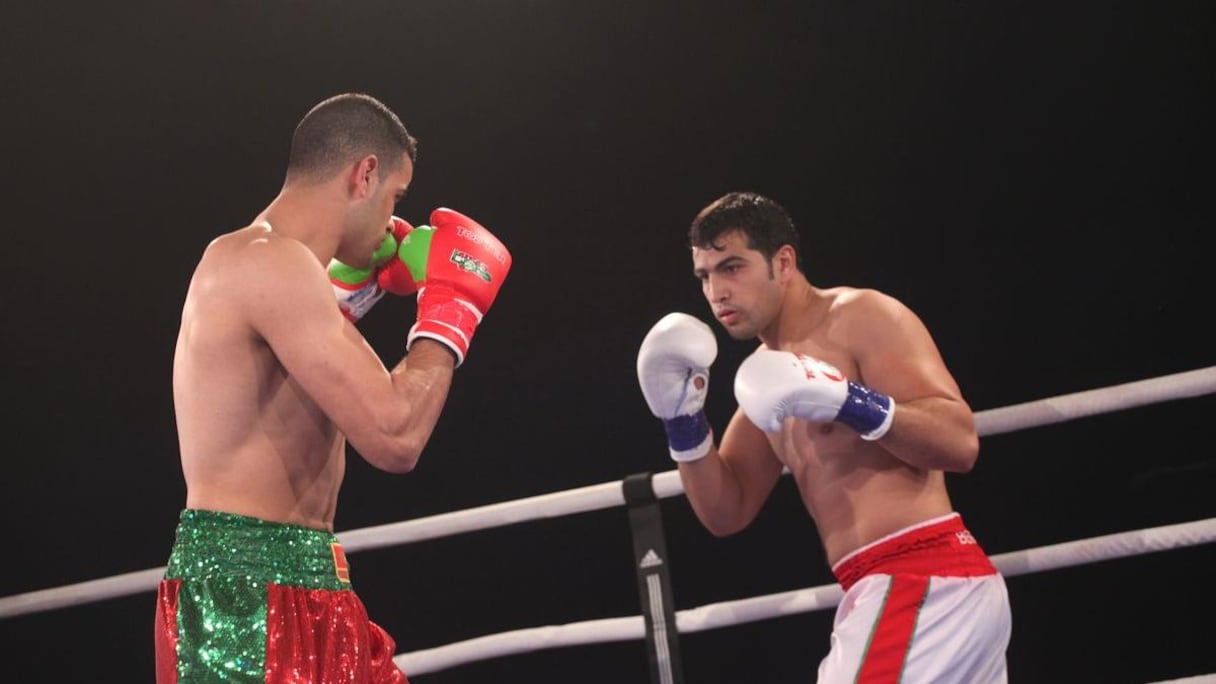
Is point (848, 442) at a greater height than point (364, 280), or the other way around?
point (364, 280)

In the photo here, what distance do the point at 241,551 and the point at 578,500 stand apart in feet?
3.46

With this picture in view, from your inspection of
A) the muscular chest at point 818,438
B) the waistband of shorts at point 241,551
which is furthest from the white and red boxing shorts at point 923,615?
the waistband of shorts at point 241,551

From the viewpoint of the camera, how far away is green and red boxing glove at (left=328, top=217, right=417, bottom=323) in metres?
2.10

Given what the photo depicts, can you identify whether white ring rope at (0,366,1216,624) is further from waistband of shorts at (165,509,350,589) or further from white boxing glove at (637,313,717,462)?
waistband of shorts at (165,509,350,589)

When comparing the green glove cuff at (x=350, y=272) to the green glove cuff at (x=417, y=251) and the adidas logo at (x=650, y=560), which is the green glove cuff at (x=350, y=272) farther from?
the adidas logo at (x=650, y=560)

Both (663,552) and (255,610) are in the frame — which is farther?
(663,552)

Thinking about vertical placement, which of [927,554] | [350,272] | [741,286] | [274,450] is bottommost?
[927,554]

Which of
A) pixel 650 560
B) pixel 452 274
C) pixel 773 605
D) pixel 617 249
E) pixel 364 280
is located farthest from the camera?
pixel 617 249

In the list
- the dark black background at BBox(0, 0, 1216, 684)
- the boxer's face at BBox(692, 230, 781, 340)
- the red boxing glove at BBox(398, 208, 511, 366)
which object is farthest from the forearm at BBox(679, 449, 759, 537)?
the dark black background at BBox(0, 0, 1216, 684)

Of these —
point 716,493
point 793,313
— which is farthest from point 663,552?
point 793,313

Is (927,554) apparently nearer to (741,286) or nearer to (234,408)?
(741,286)

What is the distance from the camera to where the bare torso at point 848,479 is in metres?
2.16

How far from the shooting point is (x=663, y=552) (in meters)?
2.52

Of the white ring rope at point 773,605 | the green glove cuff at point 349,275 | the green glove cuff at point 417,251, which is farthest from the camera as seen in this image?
the white ring rope at point 773,605
